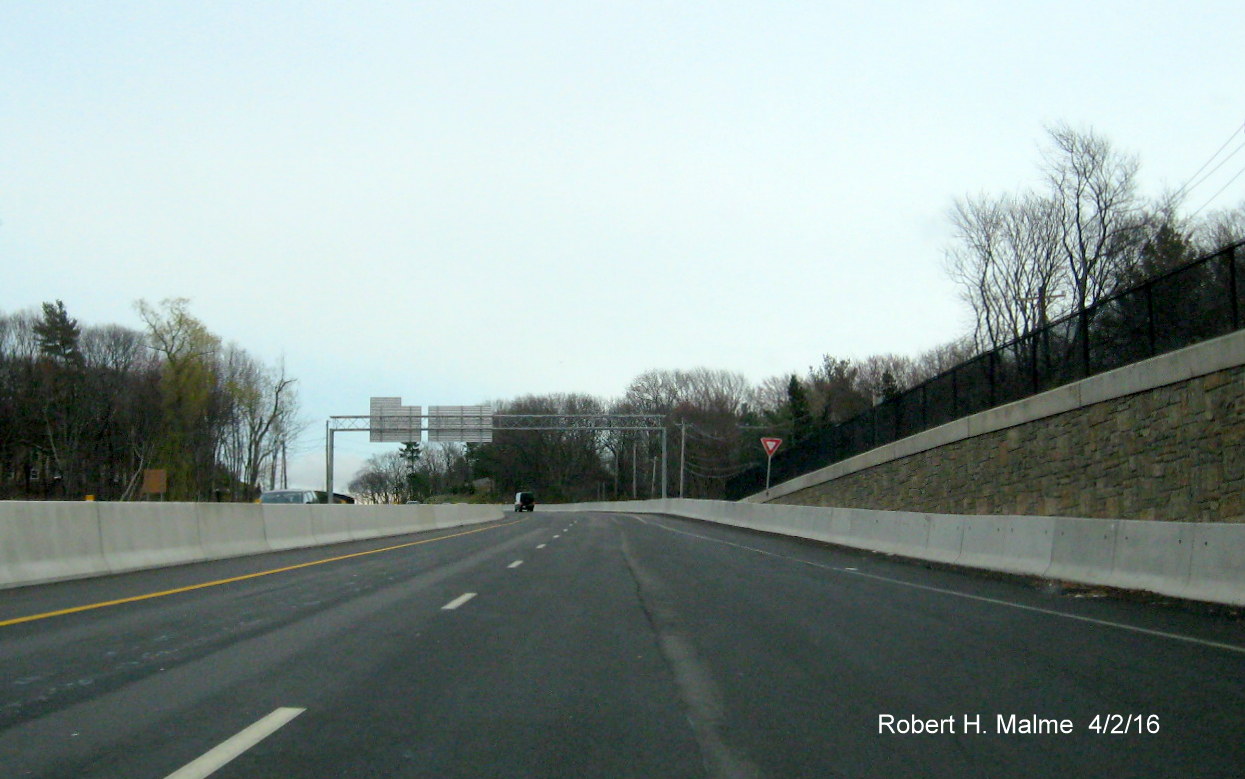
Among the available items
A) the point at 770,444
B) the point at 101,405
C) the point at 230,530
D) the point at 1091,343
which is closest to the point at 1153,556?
the point at 1091,343

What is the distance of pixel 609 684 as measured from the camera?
7965 millimetres

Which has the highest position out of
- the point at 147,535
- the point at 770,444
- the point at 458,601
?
the point at 770,444

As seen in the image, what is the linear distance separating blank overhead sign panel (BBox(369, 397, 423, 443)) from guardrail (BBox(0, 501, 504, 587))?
137 feet

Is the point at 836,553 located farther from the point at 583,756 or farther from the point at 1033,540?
the point at 583,756

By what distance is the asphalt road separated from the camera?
5875 mm

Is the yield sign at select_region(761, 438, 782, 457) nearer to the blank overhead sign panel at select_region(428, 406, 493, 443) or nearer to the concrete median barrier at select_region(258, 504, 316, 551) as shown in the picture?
the concrete median barrier at select_region(258, 504, 316, 551)

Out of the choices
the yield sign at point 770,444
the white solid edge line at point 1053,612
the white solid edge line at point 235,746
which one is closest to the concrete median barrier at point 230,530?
the white solid edge line at point 1053,612

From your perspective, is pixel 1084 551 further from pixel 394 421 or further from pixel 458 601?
pixel 394 421

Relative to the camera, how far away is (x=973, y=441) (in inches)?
1144

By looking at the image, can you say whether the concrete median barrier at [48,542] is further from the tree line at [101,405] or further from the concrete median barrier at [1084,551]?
the tree line at [101,405]

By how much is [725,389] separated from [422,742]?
424ft

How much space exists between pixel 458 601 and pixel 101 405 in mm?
71727

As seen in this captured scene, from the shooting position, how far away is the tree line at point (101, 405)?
74875 mm

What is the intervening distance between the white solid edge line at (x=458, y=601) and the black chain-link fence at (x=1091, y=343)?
43.0 ft
